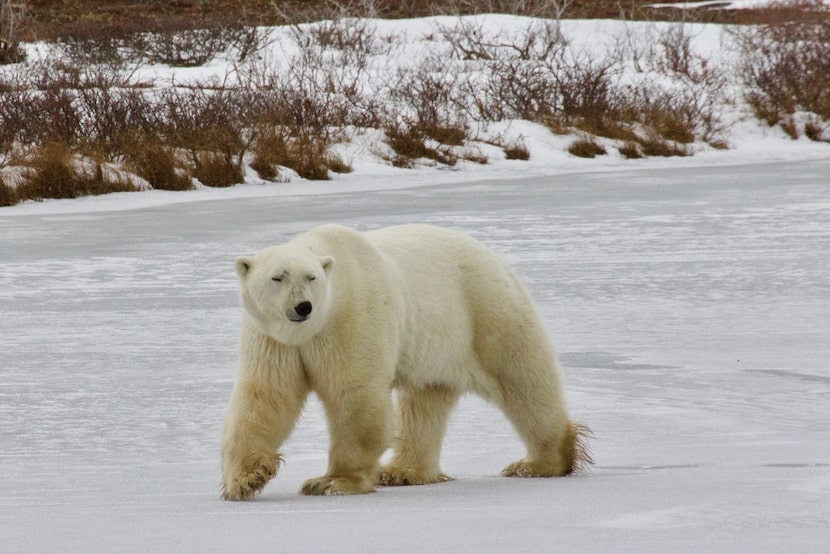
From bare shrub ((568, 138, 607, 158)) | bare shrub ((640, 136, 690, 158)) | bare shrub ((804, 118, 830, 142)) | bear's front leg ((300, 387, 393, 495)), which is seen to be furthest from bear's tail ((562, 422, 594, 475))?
bare shrub ((804, 118, 830, 142))

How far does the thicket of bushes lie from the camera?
46.4 feet

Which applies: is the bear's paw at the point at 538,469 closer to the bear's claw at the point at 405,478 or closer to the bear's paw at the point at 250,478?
the bear's claw at the point at 405,478

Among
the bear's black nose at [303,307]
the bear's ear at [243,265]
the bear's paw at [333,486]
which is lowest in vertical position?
the bear's paw at [333,486]

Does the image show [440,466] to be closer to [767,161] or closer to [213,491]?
[213,491]

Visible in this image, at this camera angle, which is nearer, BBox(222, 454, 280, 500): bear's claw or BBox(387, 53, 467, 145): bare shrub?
BBox(222, 454, 280, 500): bear's claw

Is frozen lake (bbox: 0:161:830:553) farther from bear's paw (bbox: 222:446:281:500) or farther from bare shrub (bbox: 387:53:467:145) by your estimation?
bare shrub (bbox: 387:53:467:145)

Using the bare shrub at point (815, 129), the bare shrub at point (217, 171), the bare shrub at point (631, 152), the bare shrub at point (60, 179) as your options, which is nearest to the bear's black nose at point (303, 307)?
the bare shrub at point (60, 179)

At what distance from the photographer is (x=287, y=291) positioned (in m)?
3.08

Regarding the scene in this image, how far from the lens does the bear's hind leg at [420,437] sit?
12.3ft

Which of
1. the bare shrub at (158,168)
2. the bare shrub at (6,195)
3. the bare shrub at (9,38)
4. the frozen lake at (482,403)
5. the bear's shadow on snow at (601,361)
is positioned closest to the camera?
the frozen lake at (482,403)

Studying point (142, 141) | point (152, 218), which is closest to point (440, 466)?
point (152, 218)

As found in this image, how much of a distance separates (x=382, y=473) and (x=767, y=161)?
14.2m

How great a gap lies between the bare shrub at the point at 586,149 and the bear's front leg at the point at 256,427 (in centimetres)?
1440

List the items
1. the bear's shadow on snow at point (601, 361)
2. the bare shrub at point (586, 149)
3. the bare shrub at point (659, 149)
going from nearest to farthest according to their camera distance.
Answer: the bear's shadow on snow at point (601, 361) < the bare shrub at point (586, 149) < the bare shrub at point (659, 149)
